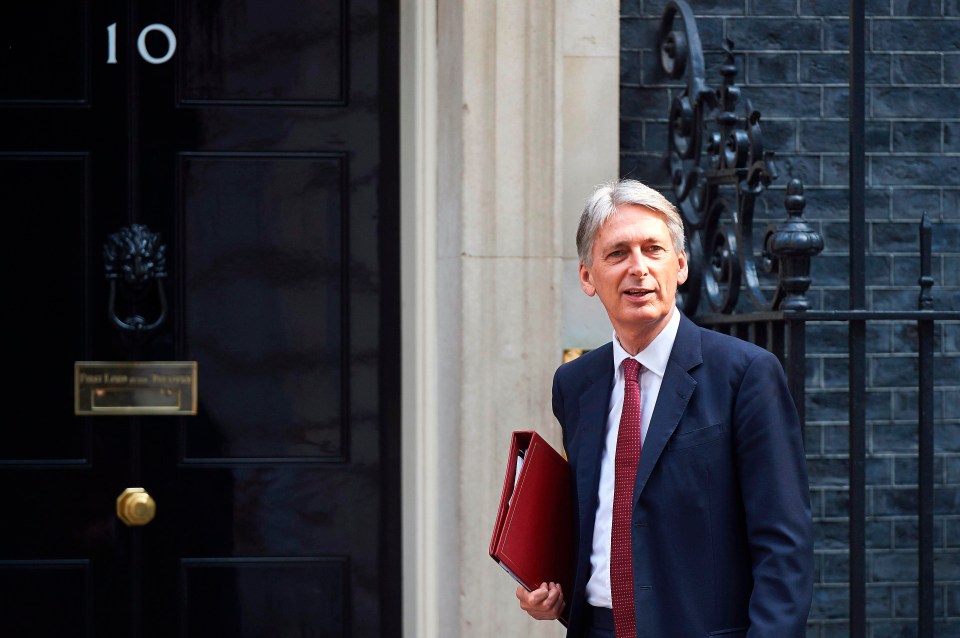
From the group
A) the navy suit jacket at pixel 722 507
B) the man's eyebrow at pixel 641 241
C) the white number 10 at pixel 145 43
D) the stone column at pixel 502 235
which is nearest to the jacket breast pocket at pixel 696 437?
the navy suit jacket at pixel 722 507

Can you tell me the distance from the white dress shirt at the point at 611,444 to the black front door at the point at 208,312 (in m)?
2.03

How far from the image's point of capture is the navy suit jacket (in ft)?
8.92

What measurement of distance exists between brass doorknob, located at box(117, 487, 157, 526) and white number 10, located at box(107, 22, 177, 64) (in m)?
1.59

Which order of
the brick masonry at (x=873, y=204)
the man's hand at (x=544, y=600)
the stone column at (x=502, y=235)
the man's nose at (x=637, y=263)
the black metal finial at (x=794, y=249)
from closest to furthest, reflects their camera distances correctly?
the man's nose at (x=637, y=263), the man's hand at (x=544, y=600), the black metal finial at (x=794, y=249), the stone column at (x=502, y=235), the brick masonry at (x=873, y=204)

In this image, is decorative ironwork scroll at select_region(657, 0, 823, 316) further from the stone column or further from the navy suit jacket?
the navy suit jacket

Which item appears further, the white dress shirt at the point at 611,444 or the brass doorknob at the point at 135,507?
the brass doorknob at the point at 135,507

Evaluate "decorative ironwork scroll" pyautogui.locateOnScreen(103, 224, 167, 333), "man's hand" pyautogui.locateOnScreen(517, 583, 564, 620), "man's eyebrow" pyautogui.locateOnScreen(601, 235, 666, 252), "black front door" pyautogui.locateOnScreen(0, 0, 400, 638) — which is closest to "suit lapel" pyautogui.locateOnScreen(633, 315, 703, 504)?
"man's eyebrow" pyautogui.locateOnScreen(601, 235, 666, 252)

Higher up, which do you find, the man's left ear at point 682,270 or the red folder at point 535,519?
the man's left ear at point 682,270

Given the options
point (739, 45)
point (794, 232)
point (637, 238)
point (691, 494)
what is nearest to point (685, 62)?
point (739, 45)

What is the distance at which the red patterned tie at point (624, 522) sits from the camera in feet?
9.21

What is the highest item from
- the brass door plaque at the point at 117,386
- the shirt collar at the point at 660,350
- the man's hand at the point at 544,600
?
the shirt collar at the point at 660,350

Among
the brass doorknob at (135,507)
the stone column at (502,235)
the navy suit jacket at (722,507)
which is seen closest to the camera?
the navy suit jacket at (722,507)

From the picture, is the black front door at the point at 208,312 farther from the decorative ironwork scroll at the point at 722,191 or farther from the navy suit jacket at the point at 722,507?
the navy suit jacket at the point at 722,507

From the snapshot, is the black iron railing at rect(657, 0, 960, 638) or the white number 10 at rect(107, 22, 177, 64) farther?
the white number 10 at rect(107, 22, 177, 64)
